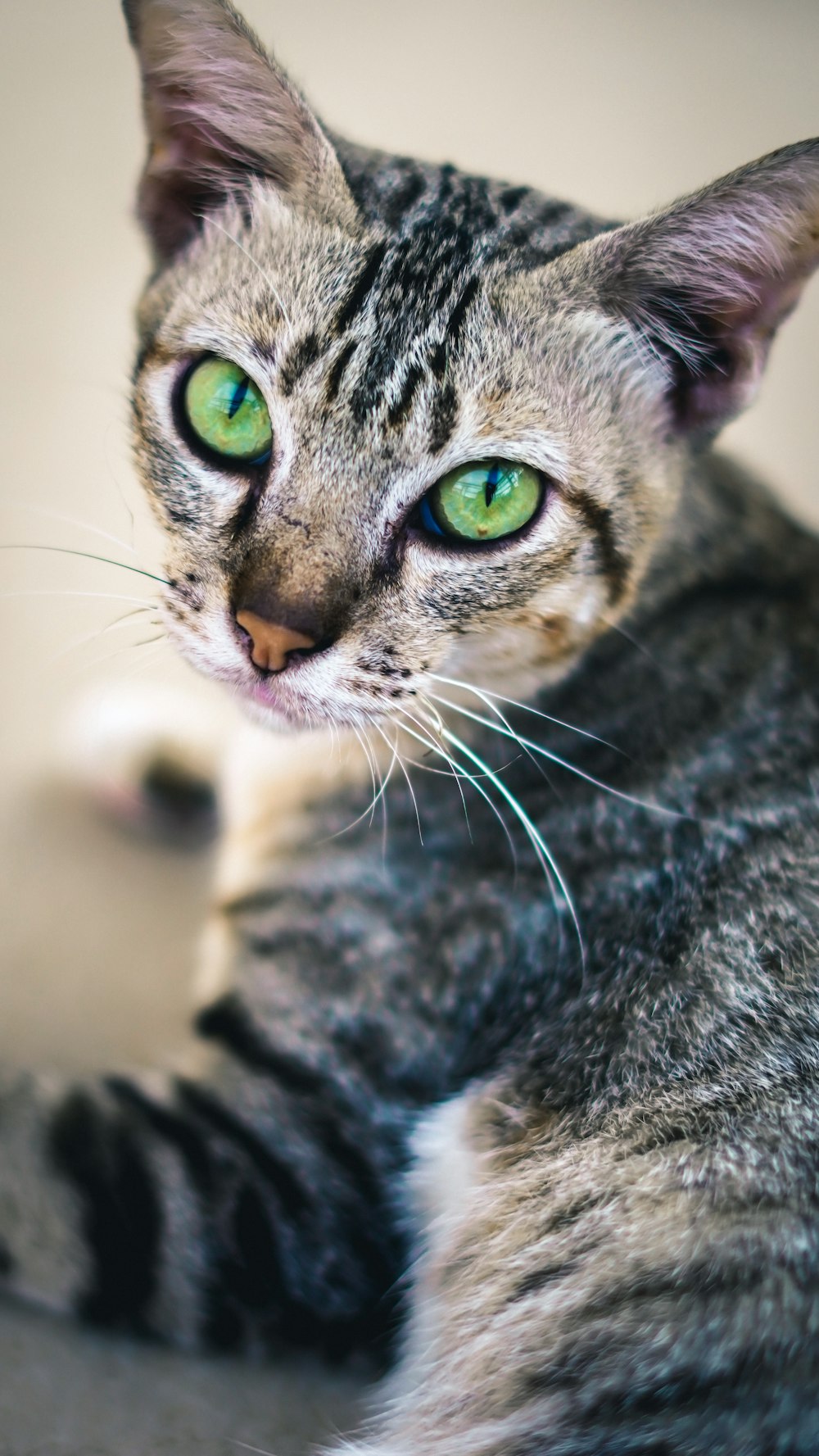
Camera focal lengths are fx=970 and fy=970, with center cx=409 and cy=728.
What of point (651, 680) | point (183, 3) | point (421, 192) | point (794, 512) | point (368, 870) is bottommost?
point (368, 870)

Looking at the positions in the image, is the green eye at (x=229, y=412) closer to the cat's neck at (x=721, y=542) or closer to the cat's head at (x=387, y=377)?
the cat's head at (x=387, y=377)

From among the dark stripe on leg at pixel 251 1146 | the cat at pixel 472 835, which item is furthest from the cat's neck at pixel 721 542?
the dark stripe on leg at pixel 251 1146

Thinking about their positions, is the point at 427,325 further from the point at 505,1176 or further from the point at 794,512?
the point at 505,1176

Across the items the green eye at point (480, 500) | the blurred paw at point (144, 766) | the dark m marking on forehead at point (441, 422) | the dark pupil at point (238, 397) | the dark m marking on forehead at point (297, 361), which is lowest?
the blurred paw at point (144, 766)

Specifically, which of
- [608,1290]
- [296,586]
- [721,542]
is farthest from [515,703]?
[608,1290]

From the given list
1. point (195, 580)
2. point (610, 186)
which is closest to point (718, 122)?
point (610, 186)

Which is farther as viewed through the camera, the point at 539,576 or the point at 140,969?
the point at 140,969
